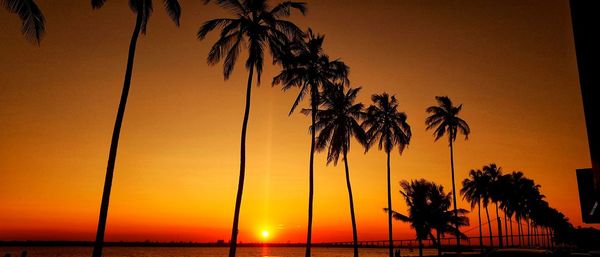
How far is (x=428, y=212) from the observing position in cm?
4669

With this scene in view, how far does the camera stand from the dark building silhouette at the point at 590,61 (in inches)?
132

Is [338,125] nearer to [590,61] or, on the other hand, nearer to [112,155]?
[112,155]

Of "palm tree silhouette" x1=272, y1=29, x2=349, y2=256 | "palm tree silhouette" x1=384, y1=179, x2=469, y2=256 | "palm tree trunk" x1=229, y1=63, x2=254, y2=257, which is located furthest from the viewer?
"palm tree silhouette" x1=384, y1=179, x2=469, y2=256

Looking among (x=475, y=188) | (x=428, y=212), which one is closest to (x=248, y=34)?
(x=428, y=212)

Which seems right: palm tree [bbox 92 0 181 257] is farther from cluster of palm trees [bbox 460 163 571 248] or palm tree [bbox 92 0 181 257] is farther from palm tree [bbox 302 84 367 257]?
cluster of palm trees [bbox 460 163 571 248]

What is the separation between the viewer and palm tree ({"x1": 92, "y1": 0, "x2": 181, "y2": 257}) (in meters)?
16.7

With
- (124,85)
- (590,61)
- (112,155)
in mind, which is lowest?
(590,61)

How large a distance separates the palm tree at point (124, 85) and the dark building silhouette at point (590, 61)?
56.5 feet

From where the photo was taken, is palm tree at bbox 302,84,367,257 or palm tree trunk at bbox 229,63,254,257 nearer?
palm tree trunk at bbox 229,63,254,257

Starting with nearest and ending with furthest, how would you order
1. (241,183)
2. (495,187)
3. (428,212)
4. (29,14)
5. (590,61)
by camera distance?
(590,61) → (29,14) → (241,183) → (428,212) → (495,187)

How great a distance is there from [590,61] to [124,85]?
63.4 feet

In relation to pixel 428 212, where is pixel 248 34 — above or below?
above

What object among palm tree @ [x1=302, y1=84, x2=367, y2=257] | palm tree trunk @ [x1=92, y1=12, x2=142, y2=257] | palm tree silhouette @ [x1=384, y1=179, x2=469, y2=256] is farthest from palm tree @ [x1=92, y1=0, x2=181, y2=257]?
palm tree silhouette @ [x1=384, y1=179, x2=469, y2=256]

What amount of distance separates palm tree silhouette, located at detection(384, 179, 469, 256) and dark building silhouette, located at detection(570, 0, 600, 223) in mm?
44955
